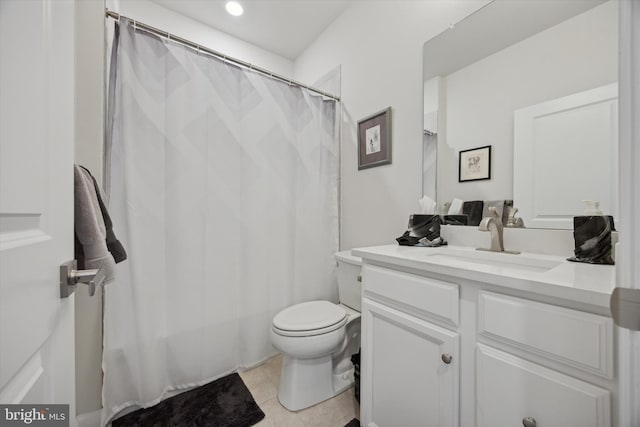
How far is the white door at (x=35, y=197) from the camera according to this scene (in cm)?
34

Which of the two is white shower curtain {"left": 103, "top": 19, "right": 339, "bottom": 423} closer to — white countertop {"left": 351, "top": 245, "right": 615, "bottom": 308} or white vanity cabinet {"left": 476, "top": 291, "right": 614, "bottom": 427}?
white countertop {"left": 351, "top": 245, "right": 615, "bottom": 308}

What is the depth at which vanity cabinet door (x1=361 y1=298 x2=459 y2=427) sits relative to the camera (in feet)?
2.64

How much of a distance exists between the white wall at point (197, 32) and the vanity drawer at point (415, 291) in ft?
6.60

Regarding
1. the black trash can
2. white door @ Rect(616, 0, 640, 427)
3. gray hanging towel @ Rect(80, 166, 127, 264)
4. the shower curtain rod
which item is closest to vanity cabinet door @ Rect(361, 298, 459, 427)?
the black trash can

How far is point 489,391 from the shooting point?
710 millimetres

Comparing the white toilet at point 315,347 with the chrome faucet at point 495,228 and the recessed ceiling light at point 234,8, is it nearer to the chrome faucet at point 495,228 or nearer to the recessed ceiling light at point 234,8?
the chrome faucet at point 495,228

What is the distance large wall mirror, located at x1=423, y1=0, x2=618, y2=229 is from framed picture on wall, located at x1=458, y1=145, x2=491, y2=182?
2 centimetres

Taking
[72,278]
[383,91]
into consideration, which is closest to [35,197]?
[72,278]

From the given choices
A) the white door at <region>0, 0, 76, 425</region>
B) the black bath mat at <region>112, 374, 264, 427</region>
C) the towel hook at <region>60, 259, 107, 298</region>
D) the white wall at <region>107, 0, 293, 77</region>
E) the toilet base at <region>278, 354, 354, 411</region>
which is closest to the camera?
the white door at <region>0, 0, 76, 425</region>

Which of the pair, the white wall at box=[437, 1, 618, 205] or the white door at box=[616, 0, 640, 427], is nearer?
the white door at box=[616, 0, 640, 427]

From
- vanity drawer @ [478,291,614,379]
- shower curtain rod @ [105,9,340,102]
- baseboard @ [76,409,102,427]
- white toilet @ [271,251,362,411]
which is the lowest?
baseboard @ [76,409,102,427]

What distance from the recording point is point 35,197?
1.38ft

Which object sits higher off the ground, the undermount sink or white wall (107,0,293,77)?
white wall (107,0,293,77)

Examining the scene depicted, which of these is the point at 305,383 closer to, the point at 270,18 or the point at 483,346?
the point at 483,346
